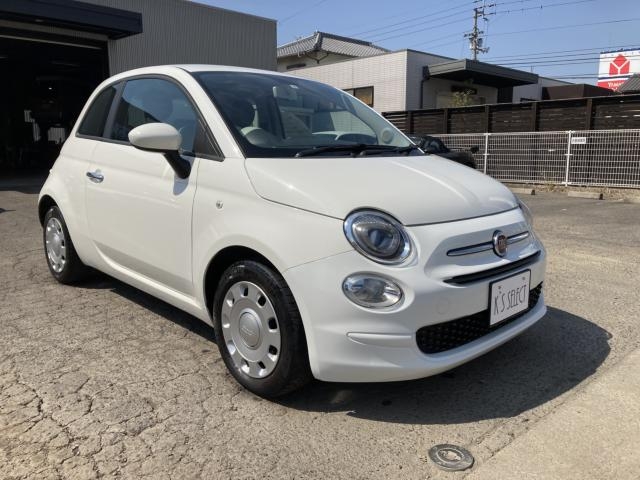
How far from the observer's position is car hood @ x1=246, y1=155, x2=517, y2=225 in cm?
235

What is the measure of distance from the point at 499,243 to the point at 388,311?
73 centimetres

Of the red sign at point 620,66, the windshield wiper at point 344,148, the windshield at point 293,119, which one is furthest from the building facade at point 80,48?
the red sign at point 620,66

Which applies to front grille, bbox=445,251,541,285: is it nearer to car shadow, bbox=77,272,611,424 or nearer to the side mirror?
car shadow, bbox=77,272,611,424

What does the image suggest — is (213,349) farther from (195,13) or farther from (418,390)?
(195,13)

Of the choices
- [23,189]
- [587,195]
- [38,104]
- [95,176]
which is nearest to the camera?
[95,176]

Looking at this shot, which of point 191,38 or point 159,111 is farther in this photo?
point 191,38

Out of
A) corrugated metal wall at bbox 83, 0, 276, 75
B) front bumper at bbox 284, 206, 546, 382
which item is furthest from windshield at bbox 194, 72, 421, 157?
corrugated metal wall at bbox 83, 0, 276, 75

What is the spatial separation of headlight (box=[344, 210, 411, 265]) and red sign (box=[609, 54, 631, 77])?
194 feet

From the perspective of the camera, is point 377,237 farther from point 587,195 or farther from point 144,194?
point 587,195

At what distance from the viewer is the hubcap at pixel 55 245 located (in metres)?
4.17

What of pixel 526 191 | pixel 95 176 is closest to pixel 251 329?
pixel 95 176

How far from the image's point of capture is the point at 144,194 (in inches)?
123

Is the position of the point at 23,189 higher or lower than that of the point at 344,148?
lower

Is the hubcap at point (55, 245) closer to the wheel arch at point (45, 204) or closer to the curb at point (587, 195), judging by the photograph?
the wheel arch at point (45, 204)
